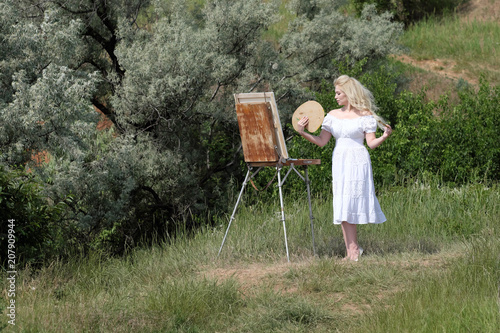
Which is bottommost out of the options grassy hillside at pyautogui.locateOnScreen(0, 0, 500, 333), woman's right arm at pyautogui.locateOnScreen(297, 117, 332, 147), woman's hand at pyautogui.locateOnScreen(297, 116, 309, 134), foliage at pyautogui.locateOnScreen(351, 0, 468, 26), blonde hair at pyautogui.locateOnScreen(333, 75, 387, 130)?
grassy hillside at pyautogui.locateOnScreen(0, 0, 500, 333)

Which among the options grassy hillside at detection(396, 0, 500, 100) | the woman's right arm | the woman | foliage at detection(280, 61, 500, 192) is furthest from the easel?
grassy hillside at detection(396, 0, 500, 100)

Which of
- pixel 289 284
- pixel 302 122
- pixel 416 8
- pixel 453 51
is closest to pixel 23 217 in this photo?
pixel 289 284

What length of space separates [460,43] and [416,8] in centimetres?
428

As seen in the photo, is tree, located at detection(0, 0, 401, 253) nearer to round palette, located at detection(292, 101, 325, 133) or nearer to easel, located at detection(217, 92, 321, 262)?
easel, located at detection(217, 92, 321, 262)

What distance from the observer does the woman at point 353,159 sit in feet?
18.8

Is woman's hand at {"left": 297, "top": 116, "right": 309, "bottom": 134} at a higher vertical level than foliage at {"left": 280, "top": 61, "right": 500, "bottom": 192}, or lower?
higher

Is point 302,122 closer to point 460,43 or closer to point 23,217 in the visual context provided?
point 23,217

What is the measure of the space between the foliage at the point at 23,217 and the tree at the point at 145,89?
119 cm

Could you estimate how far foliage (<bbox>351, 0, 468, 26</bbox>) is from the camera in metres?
23.2

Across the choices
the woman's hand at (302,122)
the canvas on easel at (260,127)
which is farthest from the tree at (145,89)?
the woman's hand at (302,122)

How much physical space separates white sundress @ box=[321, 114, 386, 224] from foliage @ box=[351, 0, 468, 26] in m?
18.4

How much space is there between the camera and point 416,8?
79.3ft

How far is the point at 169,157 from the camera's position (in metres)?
9.62

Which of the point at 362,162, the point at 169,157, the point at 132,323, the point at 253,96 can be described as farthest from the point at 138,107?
the point at 132,323
